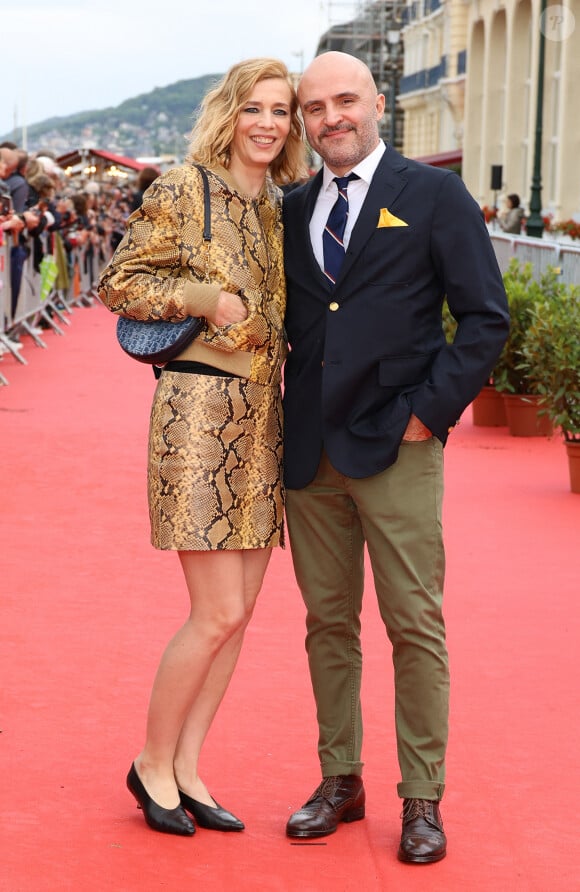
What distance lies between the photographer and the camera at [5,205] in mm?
16203

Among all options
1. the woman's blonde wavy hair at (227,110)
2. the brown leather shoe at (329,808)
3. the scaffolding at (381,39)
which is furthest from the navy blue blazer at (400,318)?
the scaffolding at (381,39)

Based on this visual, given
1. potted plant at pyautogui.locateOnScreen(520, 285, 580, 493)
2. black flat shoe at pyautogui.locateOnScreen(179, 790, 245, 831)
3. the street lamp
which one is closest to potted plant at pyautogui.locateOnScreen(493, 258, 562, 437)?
potted plant at pyautogui.locateOnScreen(520, 285, 580, 493)

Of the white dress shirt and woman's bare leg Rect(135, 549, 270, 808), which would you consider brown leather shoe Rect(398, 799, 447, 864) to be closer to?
woman's bare leg Rect(135, 549, 270, 808)

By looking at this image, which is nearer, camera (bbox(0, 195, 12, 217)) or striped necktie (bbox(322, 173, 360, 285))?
striped necktie (bbox(322, 173, 360, 285))

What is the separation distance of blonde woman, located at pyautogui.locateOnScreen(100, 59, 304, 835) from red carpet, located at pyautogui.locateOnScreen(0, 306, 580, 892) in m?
0.32

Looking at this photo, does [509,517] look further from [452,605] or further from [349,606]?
[349,606]

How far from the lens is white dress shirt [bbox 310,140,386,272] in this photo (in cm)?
459

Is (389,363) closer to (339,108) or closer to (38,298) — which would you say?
(339,108)

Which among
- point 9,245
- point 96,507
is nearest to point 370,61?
point 9,245

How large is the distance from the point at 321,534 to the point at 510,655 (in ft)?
7.29

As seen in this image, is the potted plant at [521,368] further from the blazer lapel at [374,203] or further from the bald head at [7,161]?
the blazer lapel at [374,203]

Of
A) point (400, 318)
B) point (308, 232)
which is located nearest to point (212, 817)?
point (400, 318)

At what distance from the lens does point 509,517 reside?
9930mm

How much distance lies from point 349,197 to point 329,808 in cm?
174
